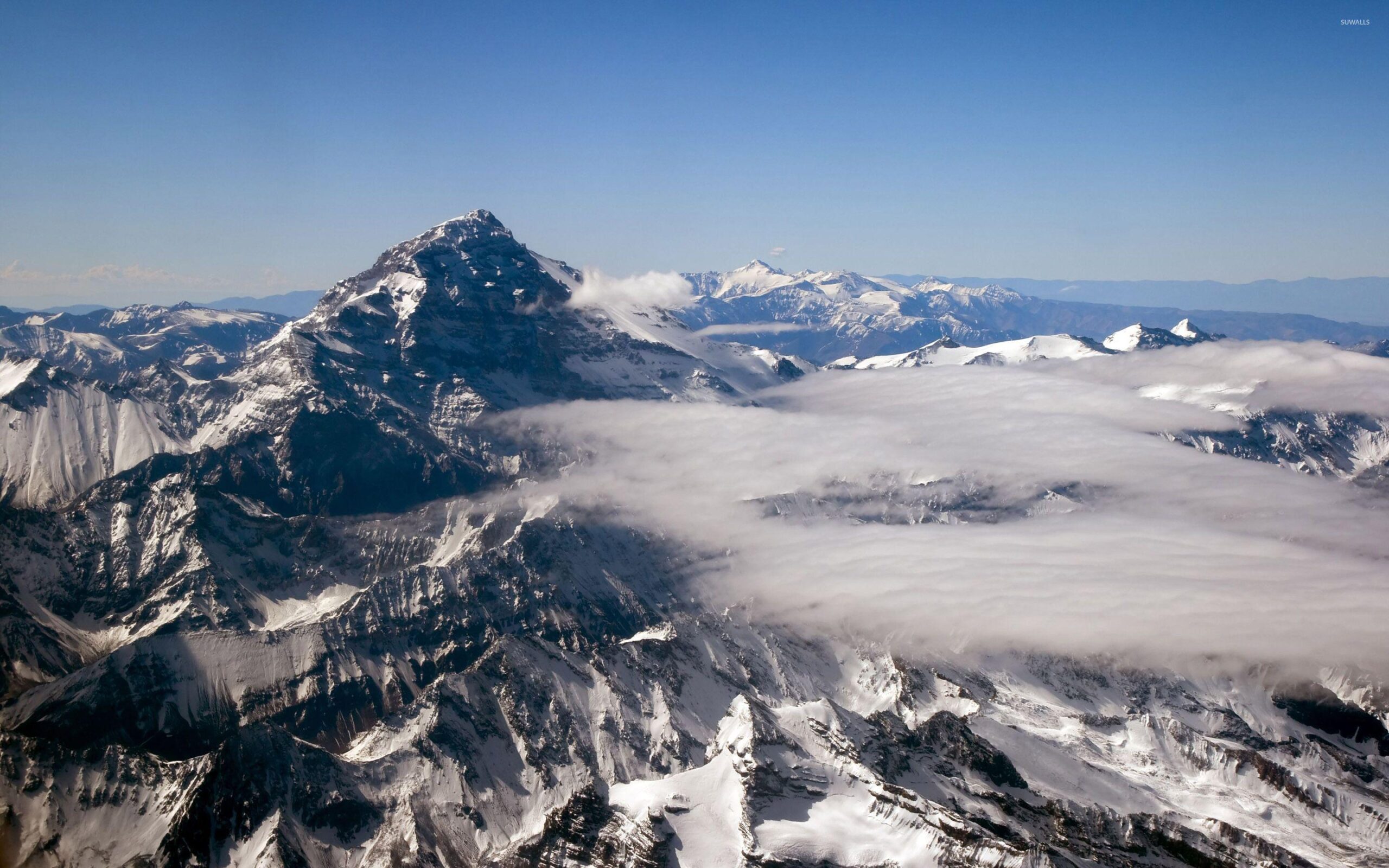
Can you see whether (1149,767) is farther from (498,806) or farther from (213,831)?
(213,831)

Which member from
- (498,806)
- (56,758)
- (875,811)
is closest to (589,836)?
(875,811)

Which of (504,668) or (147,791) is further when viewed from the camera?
(504,668)

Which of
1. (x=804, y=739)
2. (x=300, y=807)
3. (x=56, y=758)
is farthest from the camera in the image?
(x=56, y=758)

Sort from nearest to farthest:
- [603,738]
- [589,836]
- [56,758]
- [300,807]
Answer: [589,836]
[300,807]
[56,758]
[603,738]

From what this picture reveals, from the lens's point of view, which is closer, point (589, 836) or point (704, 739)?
point (589, 836)

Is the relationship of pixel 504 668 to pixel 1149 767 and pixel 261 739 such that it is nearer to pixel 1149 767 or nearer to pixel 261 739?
pixel 261 739

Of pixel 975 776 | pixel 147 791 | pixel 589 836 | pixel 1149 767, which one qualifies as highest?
pixel 589 836

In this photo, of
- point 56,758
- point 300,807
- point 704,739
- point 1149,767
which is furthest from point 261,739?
Answer: point 1149,767

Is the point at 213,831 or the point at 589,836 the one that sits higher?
the point at 589,836

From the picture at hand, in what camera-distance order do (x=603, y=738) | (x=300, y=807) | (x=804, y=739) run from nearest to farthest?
(x=804, y=739)
(x=300, y=807)
(x=603, y=738)
